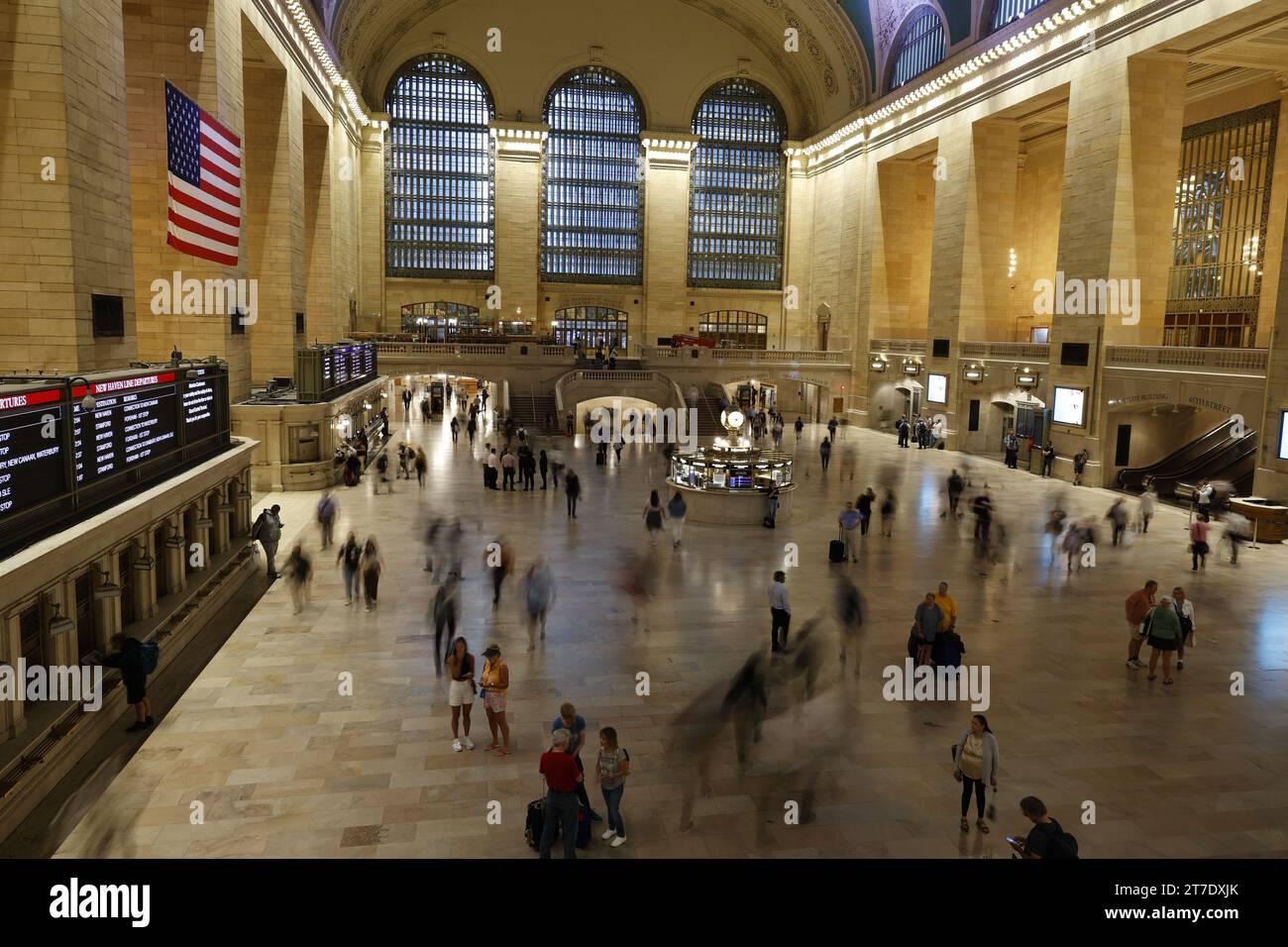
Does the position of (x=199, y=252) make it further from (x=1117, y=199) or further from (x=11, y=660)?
(x=1117, y=199)

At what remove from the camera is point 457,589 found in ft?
43.5

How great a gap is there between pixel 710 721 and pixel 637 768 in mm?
1113

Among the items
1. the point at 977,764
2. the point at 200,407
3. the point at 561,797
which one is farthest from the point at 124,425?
the point at 977,764

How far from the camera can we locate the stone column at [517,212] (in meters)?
44.6

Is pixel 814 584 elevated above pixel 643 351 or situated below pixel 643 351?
below

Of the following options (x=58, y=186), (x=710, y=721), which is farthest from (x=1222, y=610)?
(x=58, y=186)

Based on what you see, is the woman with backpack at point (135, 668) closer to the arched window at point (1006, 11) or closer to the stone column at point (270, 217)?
the stone column at point (270, 217)

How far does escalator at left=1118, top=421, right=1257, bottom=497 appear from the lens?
23031 mm

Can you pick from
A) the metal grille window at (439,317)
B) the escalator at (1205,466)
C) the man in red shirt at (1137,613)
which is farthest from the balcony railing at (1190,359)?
the metal grille window at (439,317)

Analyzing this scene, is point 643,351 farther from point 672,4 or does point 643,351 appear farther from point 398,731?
point 398,731

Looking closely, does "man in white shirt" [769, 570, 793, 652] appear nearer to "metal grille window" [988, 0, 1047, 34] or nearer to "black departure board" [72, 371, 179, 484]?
"black departure board" [72, 371, 179, 484]

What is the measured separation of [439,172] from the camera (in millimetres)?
45344

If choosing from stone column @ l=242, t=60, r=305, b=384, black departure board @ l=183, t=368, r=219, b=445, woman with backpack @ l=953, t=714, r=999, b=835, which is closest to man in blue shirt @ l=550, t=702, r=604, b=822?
woman with backpack @ l=953, t=714, r=999, b=835

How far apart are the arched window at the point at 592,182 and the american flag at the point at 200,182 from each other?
30022 millimetres
